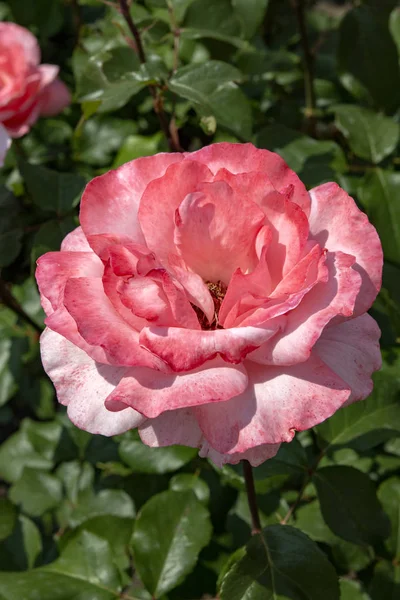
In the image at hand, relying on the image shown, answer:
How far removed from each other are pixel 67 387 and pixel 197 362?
174mm

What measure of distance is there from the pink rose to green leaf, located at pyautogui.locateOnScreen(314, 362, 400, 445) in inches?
Result: 42.8

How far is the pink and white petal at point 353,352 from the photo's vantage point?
0.70 m

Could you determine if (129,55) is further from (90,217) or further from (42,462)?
(42,462)

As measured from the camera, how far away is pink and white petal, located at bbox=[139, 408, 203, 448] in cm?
69

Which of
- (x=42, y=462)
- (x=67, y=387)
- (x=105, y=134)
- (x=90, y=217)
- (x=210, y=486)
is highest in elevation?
(x=90, y=217)

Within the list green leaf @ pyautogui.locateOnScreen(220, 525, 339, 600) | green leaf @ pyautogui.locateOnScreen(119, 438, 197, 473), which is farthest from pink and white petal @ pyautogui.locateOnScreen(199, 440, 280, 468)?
green leaf @ pyautogui.locateOnScreen(119, 438, 197, 473)

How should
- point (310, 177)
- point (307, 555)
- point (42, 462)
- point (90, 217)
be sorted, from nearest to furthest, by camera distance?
point (90, 217), point (307, 555), point (310, 177), point (42, 462)

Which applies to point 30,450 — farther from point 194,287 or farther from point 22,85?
point 194,287

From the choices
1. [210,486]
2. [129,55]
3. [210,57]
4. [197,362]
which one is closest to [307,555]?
[197,362]

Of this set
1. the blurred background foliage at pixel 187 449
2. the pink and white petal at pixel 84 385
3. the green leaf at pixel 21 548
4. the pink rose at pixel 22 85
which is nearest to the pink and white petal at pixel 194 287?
the pink and white petal at pixel 84 385

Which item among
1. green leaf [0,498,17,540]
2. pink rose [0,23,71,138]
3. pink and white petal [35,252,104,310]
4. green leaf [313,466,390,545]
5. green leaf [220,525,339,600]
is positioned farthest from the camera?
pink rose [0,23,71,138]

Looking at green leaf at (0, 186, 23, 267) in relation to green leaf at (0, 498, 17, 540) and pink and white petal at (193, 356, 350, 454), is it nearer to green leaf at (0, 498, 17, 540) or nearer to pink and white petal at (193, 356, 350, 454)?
green leaf at (0, 498, 17, 540)

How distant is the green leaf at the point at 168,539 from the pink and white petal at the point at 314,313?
50cm

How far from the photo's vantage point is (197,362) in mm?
636
